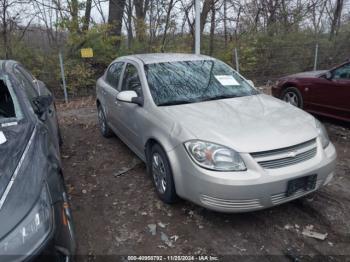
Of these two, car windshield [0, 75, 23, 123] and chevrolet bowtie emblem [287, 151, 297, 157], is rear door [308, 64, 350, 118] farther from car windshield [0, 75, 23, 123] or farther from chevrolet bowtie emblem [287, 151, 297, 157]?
car windshield [0, 75, 23, 123]

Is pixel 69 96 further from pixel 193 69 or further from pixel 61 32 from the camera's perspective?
pixel 193 69

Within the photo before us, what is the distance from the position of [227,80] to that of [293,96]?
311 centimetres

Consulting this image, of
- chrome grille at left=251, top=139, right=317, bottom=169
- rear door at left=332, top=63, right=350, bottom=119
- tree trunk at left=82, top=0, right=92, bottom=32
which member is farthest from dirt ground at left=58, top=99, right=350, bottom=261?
tree trunk at left=82, top=0, right=92, bottom=32

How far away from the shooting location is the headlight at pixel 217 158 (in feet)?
9.30

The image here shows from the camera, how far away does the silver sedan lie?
283 cm

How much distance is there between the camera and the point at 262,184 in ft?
9.09

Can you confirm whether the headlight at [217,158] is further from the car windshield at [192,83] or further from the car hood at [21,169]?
the car hood at [21,169]

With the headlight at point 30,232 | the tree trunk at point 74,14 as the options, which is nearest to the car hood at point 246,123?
the headlight at point 30,232

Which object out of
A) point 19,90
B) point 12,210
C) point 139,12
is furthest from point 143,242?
point 139,12

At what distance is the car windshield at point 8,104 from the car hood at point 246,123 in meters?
1.47

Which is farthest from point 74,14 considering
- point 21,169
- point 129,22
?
point 21,169

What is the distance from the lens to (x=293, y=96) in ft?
22.3

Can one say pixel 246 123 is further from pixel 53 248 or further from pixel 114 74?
pixel 114 74

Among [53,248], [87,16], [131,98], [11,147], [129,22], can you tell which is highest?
[87,16]
